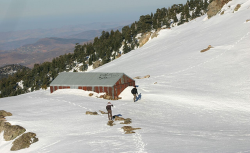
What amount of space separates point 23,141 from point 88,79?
920 inches

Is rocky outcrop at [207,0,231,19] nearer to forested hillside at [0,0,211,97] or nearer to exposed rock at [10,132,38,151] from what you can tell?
forested hillside at [0,0,211,97]

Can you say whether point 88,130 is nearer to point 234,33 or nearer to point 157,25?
point 234,33

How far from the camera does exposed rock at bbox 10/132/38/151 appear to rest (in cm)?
1847

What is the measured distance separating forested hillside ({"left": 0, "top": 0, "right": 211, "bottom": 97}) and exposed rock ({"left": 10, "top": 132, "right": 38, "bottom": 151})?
276 feet

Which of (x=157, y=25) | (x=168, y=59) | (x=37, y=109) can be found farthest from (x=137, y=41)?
(x=37, y=109)

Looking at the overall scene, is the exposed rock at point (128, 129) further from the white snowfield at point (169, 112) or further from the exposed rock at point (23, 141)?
the exposed rock at point (23, 141)

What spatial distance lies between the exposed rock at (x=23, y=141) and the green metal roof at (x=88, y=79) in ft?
63.2

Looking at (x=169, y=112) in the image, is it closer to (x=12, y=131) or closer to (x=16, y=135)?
(x=16, y=135)

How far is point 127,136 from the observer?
704 inches

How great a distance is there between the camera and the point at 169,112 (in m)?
27.0

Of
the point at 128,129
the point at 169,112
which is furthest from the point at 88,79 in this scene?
the point at 128,129

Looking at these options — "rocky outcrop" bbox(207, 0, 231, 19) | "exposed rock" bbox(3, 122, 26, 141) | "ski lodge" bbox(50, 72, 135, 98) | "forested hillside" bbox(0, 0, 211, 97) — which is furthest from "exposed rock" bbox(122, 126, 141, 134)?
"forested hillside" bbox(0, 0, 211, 97)

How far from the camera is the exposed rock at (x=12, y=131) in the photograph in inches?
813

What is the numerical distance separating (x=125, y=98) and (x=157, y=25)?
80207 mm
